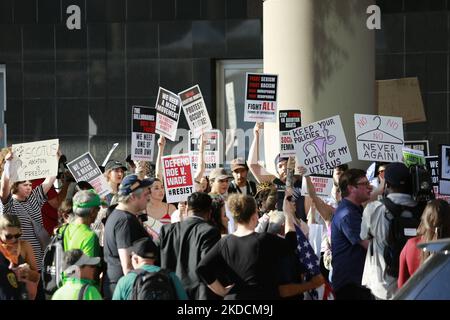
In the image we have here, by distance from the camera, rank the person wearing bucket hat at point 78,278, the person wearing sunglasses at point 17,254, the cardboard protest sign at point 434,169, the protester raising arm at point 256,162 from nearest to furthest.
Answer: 1. the person wearing bucket hat at point 78,278
2. the person wearing sunglasses at point 17,254
3. the cardboard protest sign at point 434,169
4. the protester raising arm at point 256,162

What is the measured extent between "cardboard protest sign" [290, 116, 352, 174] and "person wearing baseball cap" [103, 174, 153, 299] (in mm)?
3167

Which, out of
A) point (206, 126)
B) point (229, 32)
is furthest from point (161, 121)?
point (229, 32)

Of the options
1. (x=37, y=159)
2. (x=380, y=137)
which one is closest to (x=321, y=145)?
(x=380, y=137)

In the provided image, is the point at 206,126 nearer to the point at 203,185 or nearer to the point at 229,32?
the point at 203,185

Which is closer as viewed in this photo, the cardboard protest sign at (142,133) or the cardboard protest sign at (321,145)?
the cardboard protest sign at (321,145)

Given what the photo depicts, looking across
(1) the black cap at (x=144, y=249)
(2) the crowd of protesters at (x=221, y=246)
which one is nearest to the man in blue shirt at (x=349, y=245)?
(2) the crowd of protesters at (x=221, y=246)

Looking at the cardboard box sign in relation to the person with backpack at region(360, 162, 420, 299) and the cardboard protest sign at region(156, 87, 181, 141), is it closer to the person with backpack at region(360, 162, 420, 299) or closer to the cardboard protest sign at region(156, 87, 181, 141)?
the cardboard protest sign at region(156, 87, 181, 141)

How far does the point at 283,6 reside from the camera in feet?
56.4

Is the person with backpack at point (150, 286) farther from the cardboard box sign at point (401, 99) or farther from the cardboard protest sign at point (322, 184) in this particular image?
the cardboard box sign at point (401, 99)

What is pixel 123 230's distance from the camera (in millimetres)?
9461

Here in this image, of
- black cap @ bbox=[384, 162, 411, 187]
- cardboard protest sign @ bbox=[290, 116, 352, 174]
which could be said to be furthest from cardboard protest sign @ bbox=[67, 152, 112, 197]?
black cap @ bbox=[384, 162, 411, 187]

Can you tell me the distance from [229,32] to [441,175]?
24.1ft

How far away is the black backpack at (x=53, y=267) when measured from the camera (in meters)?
9.47

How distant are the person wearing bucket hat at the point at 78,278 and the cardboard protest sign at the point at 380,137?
5401mm
